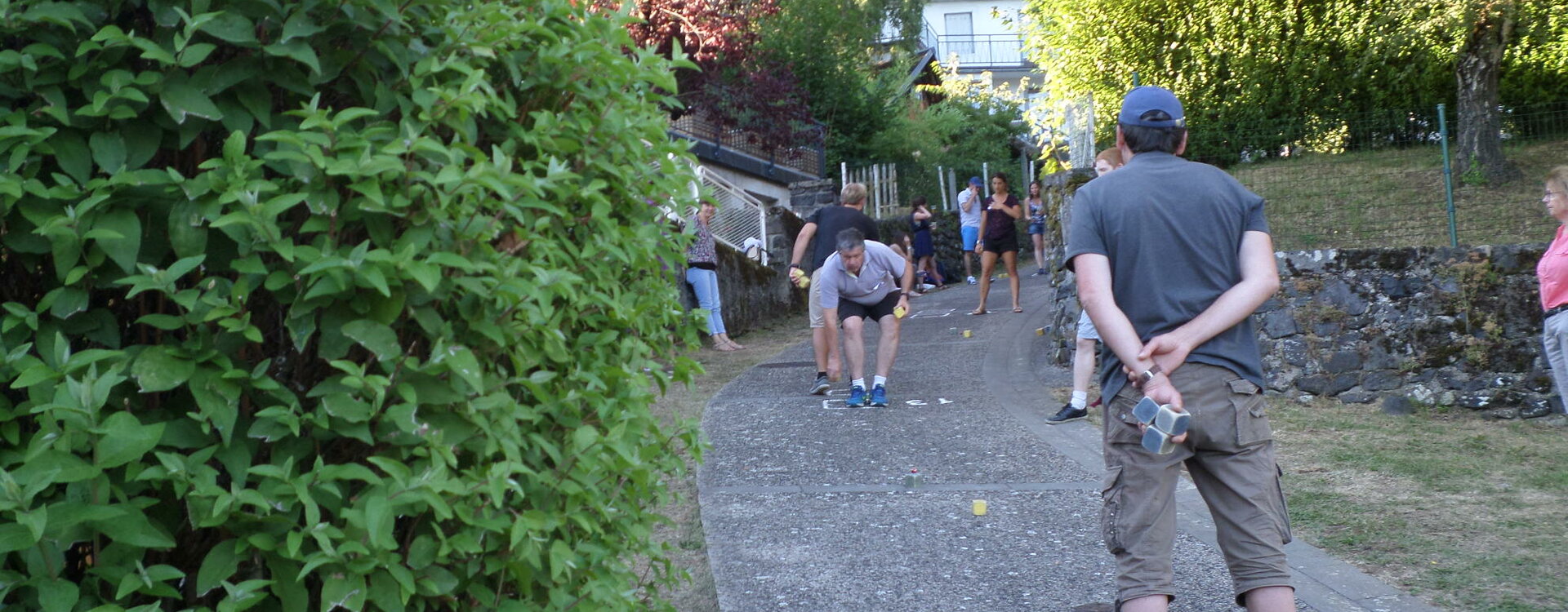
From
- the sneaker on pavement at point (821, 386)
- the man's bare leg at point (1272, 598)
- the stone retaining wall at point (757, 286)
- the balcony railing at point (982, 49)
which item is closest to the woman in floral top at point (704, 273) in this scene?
the stone retaining wall at point (757, 286)

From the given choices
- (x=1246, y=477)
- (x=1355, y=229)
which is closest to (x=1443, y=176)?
(x=1355, y=229)

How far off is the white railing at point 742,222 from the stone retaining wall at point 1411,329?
856 centimetres

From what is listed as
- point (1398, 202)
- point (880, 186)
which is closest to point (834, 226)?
point (1398, 202)

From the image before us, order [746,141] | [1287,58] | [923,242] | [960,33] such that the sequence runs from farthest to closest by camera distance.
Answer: [960,33] < [746,141] < [923,242] < [1287,58]

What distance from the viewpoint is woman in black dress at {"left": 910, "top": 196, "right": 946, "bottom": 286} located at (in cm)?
2098

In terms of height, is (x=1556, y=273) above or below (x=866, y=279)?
above

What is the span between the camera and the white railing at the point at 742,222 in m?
17.2

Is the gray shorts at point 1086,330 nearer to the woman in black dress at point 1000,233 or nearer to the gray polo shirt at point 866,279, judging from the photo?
the gray polo shirt at point 866,279

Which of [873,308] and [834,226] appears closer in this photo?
[873,308]

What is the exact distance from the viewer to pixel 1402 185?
31.3ft

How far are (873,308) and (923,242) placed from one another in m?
12.4

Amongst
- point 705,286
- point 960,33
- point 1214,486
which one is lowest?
point 705,286

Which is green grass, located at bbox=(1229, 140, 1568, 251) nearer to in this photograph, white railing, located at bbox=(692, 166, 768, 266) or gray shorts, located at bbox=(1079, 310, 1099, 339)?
gray shorts, located at bbox=(1079, 310, 1099, 339)

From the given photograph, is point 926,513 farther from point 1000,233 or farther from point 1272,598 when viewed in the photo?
point 1000,233
